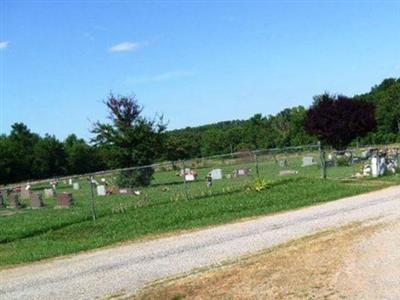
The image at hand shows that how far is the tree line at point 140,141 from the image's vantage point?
44138 mm

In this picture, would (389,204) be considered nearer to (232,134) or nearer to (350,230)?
(350,230)

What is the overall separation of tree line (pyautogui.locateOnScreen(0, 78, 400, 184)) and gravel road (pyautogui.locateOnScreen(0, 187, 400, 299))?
19.6m

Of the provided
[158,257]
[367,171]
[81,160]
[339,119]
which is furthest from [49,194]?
[81,160]

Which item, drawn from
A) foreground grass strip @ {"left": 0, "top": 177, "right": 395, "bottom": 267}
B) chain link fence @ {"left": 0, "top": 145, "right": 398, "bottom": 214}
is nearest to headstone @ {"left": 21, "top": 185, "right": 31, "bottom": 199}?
chain link fence @ {"left": 0, "top": 145, "right": 398, "bottom": 214}

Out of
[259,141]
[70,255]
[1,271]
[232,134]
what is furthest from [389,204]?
[232,134]

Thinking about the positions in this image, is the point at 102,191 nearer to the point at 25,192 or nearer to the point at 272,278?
the point at 25,192

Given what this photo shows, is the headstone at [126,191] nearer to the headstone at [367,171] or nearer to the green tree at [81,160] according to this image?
the headstone at [367,171]

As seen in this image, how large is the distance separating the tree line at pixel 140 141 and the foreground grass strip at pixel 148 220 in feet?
44.7

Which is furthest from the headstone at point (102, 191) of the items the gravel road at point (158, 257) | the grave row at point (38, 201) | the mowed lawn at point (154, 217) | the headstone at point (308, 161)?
the gravel road at point (158, 257)

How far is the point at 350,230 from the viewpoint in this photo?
12344 millimetres

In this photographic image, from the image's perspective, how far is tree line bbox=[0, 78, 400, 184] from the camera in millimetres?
44138

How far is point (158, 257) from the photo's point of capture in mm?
11492

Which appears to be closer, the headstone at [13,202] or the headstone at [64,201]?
the headstone at [64,201]

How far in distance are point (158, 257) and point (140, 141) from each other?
109 feet
